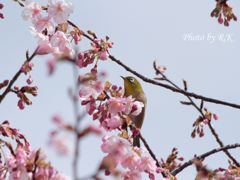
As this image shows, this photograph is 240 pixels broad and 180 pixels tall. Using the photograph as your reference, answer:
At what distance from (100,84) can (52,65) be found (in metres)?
0.46

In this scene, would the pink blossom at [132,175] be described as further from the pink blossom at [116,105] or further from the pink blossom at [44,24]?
the pink blossom at [44,24]

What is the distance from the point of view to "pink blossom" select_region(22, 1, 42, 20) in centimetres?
436

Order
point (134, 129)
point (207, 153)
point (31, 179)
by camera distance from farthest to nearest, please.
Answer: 1. point (207, 153)
2. point (134, 129)
3. point (31, 179)

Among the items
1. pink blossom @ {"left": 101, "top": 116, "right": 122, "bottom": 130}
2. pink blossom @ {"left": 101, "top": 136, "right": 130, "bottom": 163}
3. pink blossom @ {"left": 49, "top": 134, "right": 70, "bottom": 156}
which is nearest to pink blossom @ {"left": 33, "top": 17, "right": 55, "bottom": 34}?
pink blossom @ {"left": 101, "top": 116, "right": 122, "bottom": 130}

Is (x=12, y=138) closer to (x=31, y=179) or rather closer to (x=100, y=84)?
(x=31, y=179)

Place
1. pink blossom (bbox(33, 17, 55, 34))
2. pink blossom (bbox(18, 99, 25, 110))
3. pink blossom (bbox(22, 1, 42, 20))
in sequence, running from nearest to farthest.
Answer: pink blossom (bbox(18, 99, 25, 110))
pink blossom (bbox(33, 17, 55, 34))
pink blossom (bbox(22, 1, 42, 20))

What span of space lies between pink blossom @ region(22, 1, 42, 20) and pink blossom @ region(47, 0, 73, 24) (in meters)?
0.17

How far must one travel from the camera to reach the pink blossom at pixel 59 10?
13.7 feet

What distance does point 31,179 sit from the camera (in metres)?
2.75

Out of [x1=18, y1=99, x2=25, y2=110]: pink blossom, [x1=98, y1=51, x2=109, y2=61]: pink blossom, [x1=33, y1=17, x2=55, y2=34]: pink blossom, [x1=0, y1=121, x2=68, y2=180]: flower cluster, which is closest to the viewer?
[x1=0, y1=121, x2=68, y2=180]: flower cluster

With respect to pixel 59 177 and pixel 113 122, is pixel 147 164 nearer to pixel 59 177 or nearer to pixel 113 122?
pixel 113 122

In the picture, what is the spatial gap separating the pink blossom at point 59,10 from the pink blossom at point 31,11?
170 millimetres

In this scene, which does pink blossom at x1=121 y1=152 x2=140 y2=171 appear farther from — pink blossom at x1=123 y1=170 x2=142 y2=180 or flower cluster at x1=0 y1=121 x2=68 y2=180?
flower cluster at x1=0 y1=121 x2=68 y2=180

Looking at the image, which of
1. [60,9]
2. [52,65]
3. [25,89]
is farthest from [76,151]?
[60,9]
